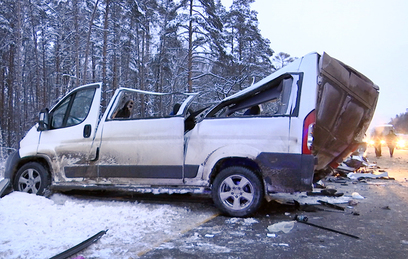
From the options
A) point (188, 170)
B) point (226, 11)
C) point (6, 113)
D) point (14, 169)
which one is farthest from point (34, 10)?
point (188, 170)

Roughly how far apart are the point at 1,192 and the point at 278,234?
15.7ft

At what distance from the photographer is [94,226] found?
4113mm

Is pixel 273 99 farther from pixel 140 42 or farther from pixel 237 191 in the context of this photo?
pixel 140 42

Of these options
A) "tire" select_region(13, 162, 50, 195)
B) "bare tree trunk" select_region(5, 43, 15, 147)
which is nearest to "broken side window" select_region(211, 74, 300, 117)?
"tire" select_region(13, 162, 50, 195)

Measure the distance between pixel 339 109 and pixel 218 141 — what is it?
2076 millimetres

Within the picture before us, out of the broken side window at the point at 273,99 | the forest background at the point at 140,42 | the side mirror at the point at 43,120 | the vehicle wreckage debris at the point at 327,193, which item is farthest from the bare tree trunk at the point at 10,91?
the vehicle wreckage debris at the point at 327,193

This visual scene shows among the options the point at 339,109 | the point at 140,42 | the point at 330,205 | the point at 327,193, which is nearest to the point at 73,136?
the point at 339,109

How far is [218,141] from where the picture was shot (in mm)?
4871

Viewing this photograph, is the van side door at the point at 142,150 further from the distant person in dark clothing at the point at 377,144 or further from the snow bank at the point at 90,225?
the distant person in dark clothing at the point at 377,144

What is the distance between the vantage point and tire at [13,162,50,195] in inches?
224

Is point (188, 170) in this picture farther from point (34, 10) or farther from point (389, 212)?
point (34, 10)

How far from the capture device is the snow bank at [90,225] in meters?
3.33

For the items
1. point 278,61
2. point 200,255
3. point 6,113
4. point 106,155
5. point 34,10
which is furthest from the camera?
point 278,61

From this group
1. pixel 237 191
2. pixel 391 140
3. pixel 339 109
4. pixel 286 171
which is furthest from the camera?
pixel 391 140
